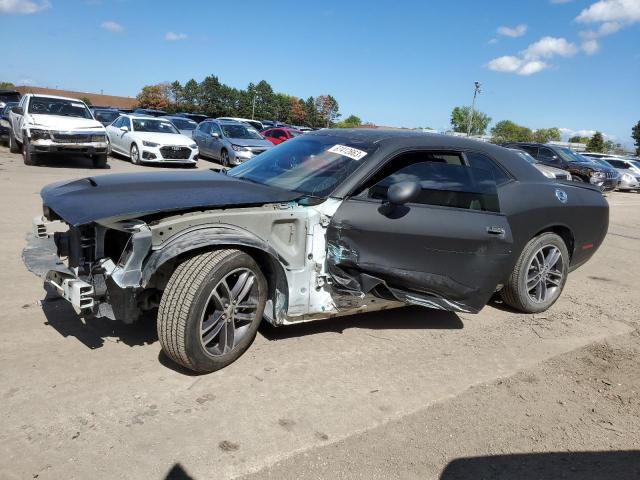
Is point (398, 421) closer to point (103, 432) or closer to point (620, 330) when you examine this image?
point (103, 432)

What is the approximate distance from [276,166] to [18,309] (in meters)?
2.31

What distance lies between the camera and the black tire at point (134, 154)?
14.8 meters

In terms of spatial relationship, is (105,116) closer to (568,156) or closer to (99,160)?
(99,160)

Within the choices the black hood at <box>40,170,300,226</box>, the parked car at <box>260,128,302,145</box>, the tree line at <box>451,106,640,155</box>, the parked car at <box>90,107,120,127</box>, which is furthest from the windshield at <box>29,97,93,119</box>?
the tree line at <box>451,106,640,155</box>

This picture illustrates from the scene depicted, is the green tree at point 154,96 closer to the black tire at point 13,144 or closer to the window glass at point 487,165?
the black tire at point 13,144

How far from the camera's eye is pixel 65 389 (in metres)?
2.95

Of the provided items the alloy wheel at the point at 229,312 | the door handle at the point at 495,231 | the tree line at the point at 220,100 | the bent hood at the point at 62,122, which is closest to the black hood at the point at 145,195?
the alloy wheel at the point at 229,312

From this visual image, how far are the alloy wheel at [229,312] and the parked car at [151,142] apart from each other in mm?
12120

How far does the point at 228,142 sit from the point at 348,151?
515 inches

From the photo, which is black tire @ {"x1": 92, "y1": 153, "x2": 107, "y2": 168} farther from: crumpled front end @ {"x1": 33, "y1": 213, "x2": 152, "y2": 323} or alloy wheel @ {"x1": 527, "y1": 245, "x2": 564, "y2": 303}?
alloy wheel @ {"x1": 527, "y1": 245, "x2": 564, "y2": 303}

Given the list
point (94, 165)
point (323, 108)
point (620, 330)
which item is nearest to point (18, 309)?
point (620, 330)

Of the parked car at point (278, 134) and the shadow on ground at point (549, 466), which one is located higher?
the parked car at point (278, 134)

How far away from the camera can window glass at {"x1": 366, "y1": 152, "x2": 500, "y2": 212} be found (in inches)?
151

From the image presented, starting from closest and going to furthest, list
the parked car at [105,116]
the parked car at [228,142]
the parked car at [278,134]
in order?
the parked car at [228,142]
the parked car at [105,116]
the parked car at [278,134]
